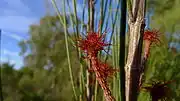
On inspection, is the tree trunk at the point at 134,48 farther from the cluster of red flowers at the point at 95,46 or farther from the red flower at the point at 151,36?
the red flower at the point at 151,36

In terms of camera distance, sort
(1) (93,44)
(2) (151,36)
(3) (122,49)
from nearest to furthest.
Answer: (3) (122,49) < (1) (93,44) < (2) (151,36)

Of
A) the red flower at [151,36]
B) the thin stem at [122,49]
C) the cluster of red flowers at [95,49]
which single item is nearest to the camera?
the thin stem at [122,49]

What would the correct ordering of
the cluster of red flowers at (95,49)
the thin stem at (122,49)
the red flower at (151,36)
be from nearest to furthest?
the thin stem at (122,49), the cluster of red flowers at (95,49), the red flower at (151,36)

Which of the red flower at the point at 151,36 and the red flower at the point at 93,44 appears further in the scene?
the red flower at the point at 151,36

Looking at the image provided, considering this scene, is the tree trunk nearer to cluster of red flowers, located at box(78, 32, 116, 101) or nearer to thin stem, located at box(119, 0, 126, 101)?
thin stem, located at box(119, 0, 126, 101)

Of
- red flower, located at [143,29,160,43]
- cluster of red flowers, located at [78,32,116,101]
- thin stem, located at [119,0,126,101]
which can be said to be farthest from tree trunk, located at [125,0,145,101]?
red flower, located at [143,29,160,43]

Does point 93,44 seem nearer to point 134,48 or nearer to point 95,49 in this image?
point 95,49

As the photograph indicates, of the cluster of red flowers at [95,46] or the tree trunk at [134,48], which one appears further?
the cluster of red flowers at [95,46]

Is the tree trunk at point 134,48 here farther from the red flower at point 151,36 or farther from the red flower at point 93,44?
the red flower at point 151,36

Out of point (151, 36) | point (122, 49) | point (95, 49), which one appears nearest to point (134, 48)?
point (122, 49)

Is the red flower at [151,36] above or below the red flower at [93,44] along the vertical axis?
above

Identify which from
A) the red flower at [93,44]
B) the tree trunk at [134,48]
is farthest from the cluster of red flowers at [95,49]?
the tree trunk at [134,48]

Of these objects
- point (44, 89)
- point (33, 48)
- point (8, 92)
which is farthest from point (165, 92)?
point (33, 48)
